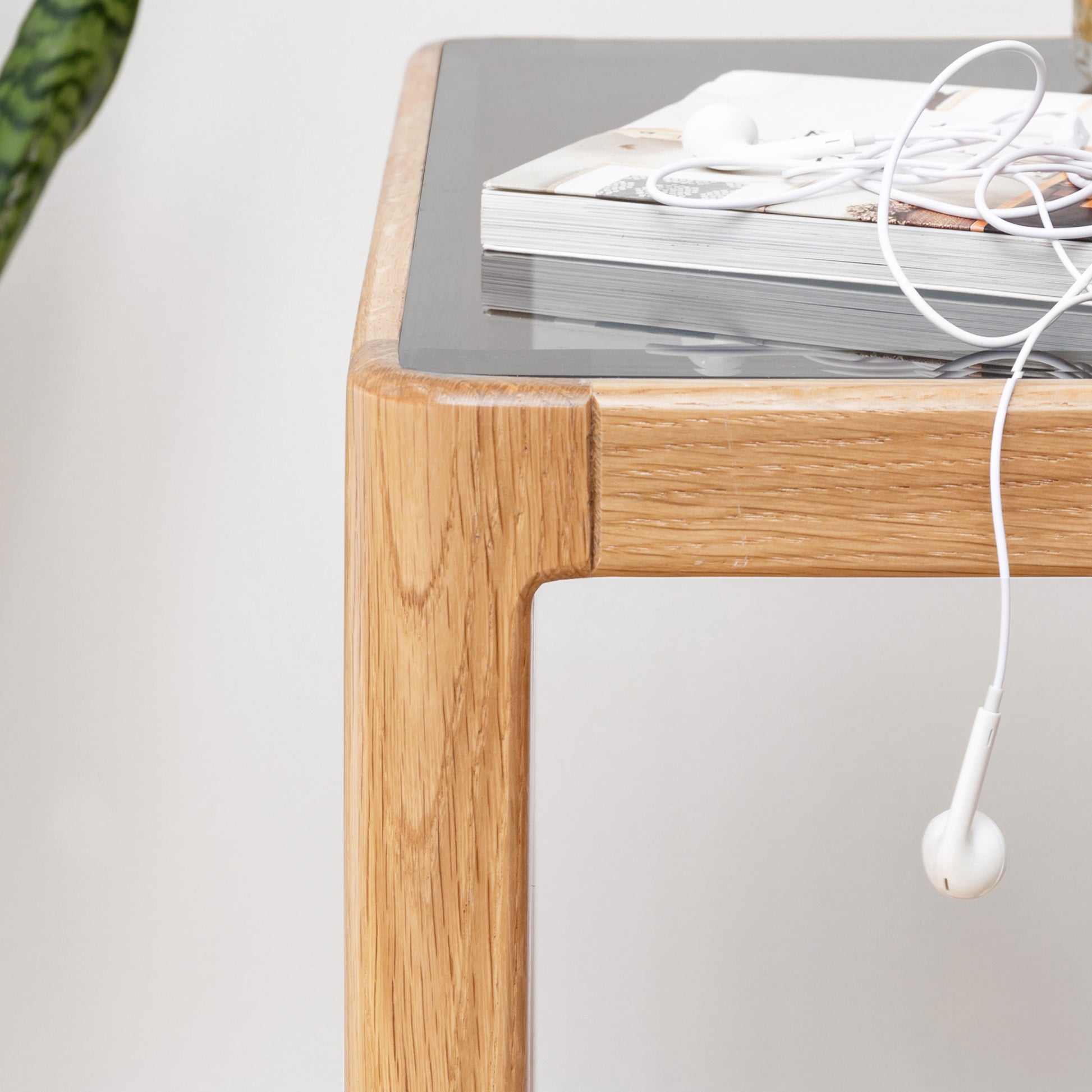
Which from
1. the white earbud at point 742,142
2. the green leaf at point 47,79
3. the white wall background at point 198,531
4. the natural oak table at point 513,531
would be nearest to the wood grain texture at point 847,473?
the natural oak table at point 513,531

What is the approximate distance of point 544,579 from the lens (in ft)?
0.96

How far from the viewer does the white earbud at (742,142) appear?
0.40 metres

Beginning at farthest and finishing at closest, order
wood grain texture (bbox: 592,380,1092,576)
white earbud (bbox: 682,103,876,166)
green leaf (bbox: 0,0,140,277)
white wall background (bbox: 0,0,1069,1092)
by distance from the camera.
→ white wall background (bbox: 0,0,1069,1092) → green leaf (bbox: 0,0,140,277) → white earbud (bbox: 682,103,876,166) → wood grain texture (bbox: 592,380,1092,576)

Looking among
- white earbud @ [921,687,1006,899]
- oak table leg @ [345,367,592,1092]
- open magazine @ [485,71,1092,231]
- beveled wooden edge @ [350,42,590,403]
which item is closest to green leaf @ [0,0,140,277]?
beveled wooden edge @ [350,42,590,403]

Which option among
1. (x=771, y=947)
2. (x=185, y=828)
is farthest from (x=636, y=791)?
(x=185, y=828)

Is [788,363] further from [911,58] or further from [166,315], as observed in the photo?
[166,315]

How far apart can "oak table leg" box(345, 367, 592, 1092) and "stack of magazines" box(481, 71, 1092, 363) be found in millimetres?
66

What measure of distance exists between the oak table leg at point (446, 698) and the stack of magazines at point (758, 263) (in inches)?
2.6

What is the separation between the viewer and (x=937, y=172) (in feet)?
1.27

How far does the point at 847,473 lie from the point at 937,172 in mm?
146

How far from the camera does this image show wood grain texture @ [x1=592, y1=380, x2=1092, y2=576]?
0.28m

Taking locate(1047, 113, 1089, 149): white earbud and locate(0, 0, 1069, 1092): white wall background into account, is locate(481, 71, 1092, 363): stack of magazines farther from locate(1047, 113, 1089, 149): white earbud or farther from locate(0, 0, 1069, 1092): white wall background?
locate(0, 0, 1069, 1092): white wall background

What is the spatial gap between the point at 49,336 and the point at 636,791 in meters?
0.60

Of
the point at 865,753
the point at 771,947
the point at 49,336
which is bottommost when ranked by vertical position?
the point at 771,947
